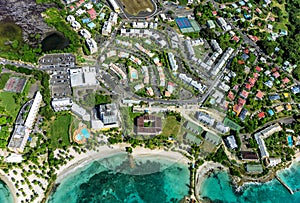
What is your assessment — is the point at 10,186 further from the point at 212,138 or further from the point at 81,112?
the point at 212,138

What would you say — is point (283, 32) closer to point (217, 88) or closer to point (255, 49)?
point (255, 49)

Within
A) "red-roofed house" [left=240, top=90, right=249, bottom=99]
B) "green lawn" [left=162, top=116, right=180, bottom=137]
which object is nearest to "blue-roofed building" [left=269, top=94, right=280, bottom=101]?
"red-roofed house" [left=240, top=90, right=249, bottom=99]

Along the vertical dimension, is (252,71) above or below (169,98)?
above

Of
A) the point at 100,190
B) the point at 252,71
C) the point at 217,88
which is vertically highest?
the point at 252,71

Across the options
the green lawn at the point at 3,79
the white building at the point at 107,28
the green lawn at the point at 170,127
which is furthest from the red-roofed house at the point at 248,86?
the green lawn at the point at 3,79

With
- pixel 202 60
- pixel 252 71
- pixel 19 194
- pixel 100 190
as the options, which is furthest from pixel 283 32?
pixel 19 194

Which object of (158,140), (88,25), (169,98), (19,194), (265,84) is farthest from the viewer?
(88,25)

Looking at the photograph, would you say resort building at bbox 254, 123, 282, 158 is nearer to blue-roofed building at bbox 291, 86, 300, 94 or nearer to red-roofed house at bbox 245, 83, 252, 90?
red-roofed house at bbox 245, 83, 252, 90

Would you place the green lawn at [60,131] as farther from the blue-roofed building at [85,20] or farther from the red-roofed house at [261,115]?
the red-roofed house at [261,115]
